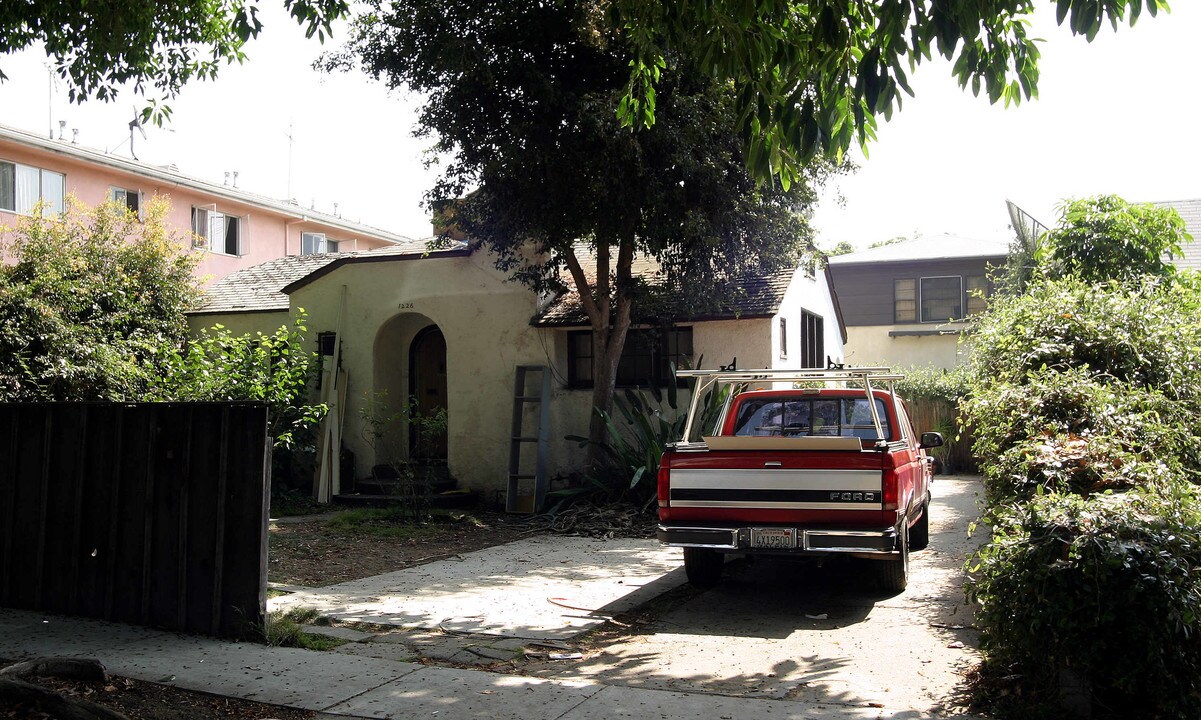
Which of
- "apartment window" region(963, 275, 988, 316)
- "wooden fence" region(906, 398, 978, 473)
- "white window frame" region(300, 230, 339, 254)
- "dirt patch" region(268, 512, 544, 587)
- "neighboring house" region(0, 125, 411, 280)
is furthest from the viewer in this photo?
"white window frame" region(300, 230, 339, 254)

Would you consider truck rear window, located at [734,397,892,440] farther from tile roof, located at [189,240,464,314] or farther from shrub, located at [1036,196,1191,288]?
tile roof, located at [189,240,464,314]

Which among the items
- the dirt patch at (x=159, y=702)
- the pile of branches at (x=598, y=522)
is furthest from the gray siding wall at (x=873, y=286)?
the dirt patch at (x=159, y=702)

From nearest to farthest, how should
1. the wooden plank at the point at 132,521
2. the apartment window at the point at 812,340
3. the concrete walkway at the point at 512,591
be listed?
1. the wooden plank at the point at 132,521
2. the concrete walkway at the point at 512,591
3. the apartment window at the point at 812,340

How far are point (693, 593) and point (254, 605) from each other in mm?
4088

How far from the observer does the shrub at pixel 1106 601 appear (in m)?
4.76

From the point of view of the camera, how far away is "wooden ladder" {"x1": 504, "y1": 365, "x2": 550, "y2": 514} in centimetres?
1520

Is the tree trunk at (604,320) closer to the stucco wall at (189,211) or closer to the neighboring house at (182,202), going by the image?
the neighboring house at (182,202)


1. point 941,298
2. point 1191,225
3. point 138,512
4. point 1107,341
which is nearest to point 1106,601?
point 1107,341

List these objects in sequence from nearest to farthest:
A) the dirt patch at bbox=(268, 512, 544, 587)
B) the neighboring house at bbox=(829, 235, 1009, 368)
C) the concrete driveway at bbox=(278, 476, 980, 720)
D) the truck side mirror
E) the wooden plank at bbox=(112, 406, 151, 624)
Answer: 1. the concrete driveway at bbox=(278, 476, 980, 720)
2. the wooden plank at bbox=(112, 406, 151, 624)
3. the truck side mirror
4. the dirt patch at bbox=(268, 512, 544, 587)
5. the neighboring house at bbox=(829, 235, 1009, 368)

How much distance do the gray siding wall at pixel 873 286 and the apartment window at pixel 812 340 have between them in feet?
38.5

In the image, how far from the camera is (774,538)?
26.3 ft

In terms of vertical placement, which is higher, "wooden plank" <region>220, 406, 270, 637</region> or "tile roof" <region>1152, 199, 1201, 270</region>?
"tile roof" <region>1152, 199, 1201, 270</region>

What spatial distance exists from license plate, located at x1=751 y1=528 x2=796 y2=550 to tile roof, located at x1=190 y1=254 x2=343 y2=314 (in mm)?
12192

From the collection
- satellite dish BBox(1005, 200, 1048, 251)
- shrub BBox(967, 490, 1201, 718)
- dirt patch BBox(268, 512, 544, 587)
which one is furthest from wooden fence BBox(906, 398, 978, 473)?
shrub BBox(967, 490, 1201, 718)
